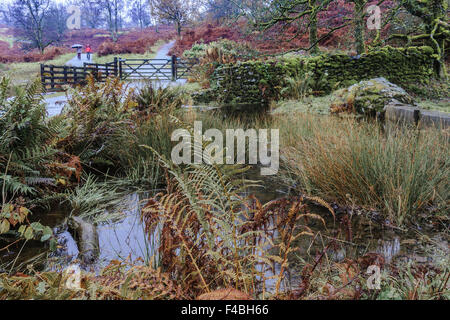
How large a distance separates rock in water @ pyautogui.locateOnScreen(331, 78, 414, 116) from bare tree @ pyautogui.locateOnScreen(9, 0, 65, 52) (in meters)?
25.4

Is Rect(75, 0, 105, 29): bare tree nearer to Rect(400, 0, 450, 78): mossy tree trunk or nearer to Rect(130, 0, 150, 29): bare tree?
Rect(130, 0, 150, 29): bare tree

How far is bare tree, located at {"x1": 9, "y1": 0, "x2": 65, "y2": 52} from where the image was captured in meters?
25.5

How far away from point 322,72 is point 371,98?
14.4ft

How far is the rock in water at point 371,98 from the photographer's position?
700 cm

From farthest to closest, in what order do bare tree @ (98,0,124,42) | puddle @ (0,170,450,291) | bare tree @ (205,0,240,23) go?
bare tree @ (98,0,124,42), bare tree @ (205,0,240,23), puddle @ (0,170,450,291)

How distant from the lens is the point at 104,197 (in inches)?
119

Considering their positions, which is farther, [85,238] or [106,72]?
[106,72]

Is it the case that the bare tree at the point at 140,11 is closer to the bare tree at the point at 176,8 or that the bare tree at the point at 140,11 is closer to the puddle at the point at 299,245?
the bare tree at the point at 176,8

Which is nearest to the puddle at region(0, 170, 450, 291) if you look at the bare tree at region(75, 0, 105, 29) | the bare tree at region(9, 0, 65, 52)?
the bare tree at region(9, 0, 65, 52)

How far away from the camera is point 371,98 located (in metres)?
7.16

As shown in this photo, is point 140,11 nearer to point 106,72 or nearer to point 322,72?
→ point 106,72

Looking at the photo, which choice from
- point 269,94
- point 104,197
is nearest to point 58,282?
point 104,197

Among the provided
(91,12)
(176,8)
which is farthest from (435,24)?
(91,12)
